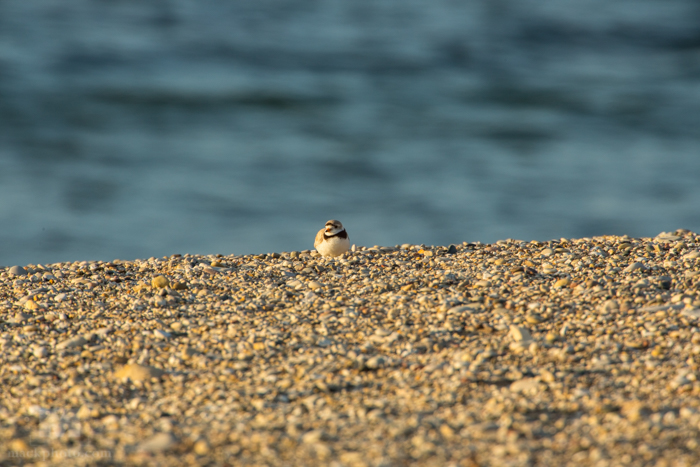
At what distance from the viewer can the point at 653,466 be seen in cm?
231

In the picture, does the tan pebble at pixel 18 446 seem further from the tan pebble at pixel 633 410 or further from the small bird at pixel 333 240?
the small bird at pixel 333 240

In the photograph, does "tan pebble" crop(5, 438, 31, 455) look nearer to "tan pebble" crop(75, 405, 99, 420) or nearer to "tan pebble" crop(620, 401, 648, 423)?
"tan pebble" crop(75, 405, 99, 420)

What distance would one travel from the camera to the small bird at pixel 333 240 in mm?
5289

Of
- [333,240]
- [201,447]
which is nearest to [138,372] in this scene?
[201,447]

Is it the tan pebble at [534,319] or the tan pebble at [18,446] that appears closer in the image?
the tan pebble at [18,446]

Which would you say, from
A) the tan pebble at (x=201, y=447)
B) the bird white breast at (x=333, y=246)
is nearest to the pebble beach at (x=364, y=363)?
the tan pebble at (x=201, y=447)

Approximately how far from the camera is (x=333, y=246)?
17.4ft

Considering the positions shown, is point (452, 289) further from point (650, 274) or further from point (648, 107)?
point (648, 107)

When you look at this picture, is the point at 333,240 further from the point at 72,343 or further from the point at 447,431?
the point at 447,431

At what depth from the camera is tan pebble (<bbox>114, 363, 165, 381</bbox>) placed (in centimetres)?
331

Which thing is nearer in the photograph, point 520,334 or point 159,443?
point 159,443

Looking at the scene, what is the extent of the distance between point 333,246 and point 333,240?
5cm

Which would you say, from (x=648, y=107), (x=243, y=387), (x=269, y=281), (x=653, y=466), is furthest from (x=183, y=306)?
(x=648, y=107)

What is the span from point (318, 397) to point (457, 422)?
26.0 inches
